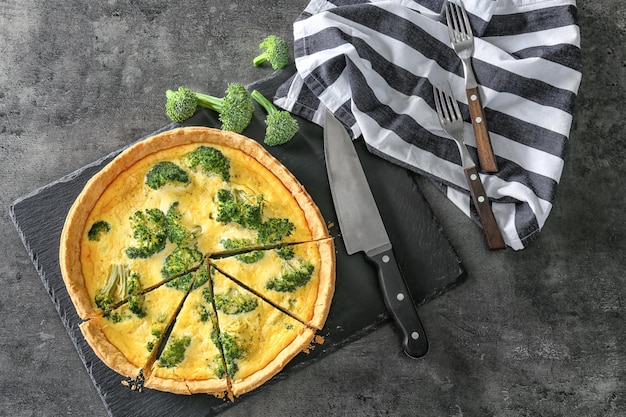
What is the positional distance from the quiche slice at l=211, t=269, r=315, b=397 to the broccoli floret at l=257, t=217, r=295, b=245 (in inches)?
12.2

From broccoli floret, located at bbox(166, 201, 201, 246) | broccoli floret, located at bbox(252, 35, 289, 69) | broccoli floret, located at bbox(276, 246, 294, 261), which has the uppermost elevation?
broccoli floret, located at bbox(252, 35, 289, 69)

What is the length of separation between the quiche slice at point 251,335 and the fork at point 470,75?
5.22ft

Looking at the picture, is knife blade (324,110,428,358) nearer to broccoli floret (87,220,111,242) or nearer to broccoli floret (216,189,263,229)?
broccoli floret (216,189,263,229)

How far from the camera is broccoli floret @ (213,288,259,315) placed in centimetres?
371

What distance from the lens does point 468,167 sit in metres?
4.10

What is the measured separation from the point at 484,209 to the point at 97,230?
237cm

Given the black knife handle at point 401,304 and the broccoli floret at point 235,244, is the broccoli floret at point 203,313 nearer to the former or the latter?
the broccoli floret at point 235,244

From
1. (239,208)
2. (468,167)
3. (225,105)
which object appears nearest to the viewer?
(239,208)

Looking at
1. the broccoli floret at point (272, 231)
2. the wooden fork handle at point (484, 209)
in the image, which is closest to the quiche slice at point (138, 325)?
the broccoli floret at point (272, 231)

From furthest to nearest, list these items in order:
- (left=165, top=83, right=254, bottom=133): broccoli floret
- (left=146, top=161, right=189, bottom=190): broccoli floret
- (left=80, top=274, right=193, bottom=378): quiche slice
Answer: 1. (left=165, top=83, right=254, bottom=133): broccoli floret
2. (left=146, top=161, right=189, bottom=190): broccoli floret
3. (left=80, top=274, right=193, bottom=378): quiche slice

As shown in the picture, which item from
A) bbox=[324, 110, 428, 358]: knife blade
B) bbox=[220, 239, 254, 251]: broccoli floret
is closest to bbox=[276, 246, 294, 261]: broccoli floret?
bbox=[220, 239, 254, 251]: broccoli floret

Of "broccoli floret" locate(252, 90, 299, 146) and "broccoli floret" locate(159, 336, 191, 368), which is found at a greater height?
"broccoli floret" locate(252, 90, 299, 146)

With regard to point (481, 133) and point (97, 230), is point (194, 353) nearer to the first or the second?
point (97, 230)

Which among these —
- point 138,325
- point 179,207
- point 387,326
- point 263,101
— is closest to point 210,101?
point 263,101
